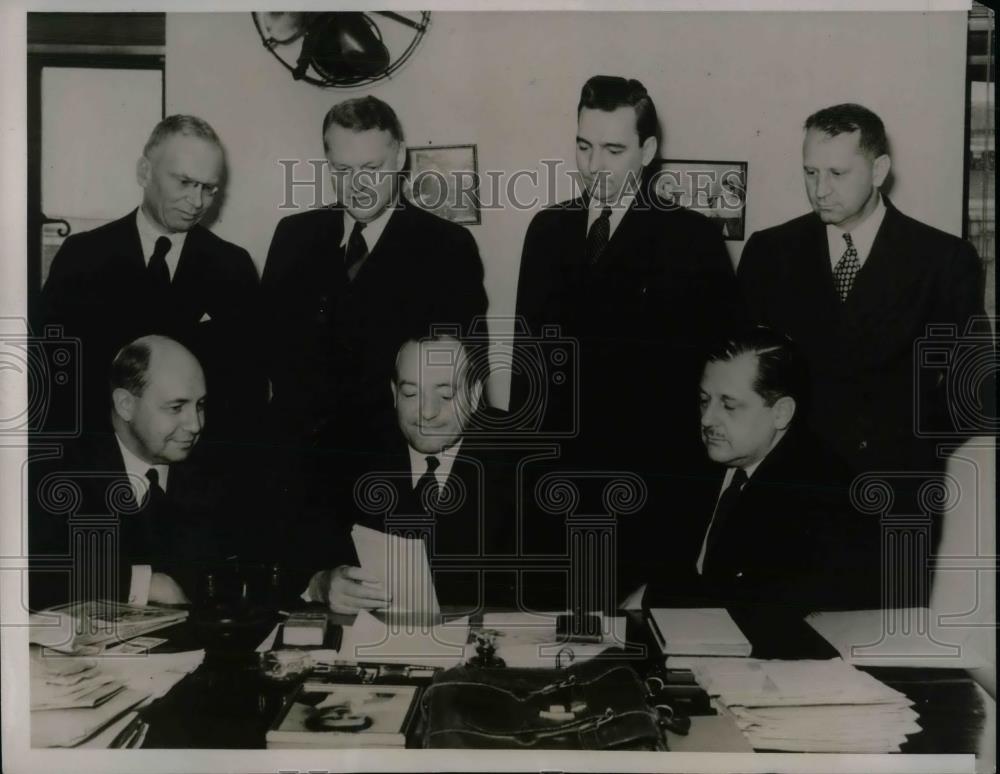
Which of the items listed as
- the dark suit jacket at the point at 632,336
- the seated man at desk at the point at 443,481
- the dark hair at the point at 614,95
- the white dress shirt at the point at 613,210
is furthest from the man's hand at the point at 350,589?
the dark hair at the point at 614,95

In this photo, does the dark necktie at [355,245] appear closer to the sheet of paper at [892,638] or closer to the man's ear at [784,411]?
the man's ear at [784,411]

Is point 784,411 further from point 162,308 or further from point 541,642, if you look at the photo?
point 162,308

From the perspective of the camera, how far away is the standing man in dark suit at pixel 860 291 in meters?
2.18

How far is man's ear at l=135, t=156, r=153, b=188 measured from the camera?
7.28ft

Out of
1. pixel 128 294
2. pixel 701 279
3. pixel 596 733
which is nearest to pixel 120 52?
pixel 128 294

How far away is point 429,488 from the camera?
2211mm

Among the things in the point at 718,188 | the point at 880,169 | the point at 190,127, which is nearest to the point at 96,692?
the point at 190,127

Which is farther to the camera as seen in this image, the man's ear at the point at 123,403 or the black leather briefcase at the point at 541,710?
the man's ear at the point at 123,403

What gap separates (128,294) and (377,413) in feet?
2.30

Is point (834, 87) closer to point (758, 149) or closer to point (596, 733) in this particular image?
point (758, 149)

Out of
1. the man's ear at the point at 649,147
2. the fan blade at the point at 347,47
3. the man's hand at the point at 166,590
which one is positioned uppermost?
the fan blade at the point at 347,47

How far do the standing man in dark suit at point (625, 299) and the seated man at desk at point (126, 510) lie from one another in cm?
87

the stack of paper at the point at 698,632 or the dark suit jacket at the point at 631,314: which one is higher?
the dark suit jacket at the point at 631,314

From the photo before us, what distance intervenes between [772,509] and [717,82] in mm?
1062
